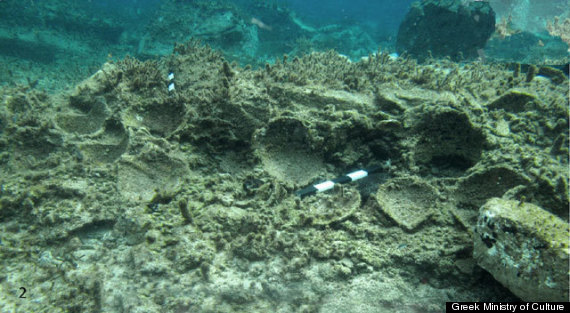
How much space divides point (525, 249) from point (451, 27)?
10017 mm

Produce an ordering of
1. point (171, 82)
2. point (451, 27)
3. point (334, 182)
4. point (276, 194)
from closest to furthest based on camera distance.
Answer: point (276, 194)
point (334, 182)
point (171, 82)
point (451, 27)

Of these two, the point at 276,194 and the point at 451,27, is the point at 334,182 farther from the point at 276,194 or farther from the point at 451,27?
the point at 451,27

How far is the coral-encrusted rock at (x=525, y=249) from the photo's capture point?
165cm

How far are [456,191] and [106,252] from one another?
3487mm

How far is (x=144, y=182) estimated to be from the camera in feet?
9.61

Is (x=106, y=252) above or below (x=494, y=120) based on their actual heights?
below

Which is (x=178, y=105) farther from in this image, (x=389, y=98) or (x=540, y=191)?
(x=540, y=191)

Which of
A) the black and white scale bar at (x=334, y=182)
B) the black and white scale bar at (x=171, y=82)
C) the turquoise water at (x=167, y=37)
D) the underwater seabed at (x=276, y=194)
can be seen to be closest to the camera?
the underwater seabed at (x=276, y=194)

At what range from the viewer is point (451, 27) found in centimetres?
932

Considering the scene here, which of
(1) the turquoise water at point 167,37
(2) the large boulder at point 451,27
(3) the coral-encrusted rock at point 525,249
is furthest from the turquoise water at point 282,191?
(1) the turquoise water at point 167,37

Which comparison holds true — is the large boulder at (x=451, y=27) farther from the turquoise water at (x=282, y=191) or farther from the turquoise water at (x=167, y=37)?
the turquoise water at (x=282, y=191)

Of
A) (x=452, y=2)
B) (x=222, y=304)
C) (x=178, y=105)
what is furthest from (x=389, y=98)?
(x=452, y=2)

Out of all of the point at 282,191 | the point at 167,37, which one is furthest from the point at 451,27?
the point at 167,37

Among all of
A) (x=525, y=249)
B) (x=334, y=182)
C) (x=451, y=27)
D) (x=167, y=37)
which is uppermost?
(x=451, y=27)
